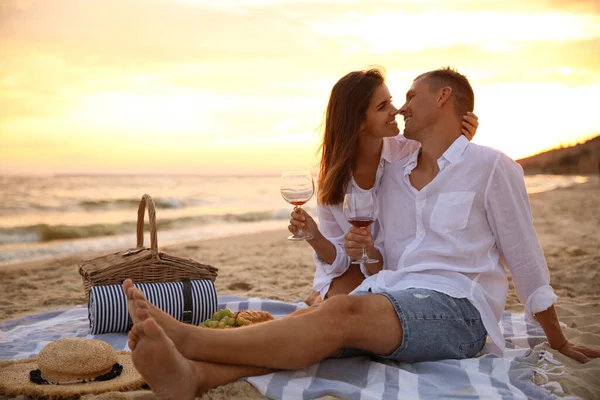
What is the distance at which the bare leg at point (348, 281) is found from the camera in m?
3.84

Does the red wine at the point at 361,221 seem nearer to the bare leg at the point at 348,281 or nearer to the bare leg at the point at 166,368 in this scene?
the bare leg at the point at 348,281

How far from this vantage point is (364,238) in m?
3.19

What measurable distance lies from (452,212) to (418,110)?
0.70 m

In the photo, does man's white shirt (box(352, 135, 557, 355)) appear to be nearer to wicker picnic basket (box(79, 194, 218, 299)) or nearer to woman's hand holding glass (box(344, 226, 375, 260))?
woman's hand holding glass (box(344, 226, 375, 260))

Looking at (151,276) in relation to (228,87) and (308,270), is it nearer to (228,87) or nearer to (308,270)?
(308,270)

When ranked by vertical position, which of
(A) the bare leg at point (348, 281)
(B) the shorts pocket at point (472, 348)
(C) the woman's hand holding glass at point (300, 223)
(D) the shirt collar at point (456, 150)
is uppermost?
(D) the shirt collar at point (456, 150)

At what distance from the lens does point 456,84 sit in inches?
137

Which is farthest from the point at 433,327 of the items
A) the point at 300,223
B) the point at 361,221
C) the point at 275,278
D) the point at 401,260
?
the point at 275,278

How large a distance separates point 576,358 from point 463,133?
4.60 feet

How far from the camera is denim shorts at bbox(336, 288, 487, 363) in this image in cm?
277

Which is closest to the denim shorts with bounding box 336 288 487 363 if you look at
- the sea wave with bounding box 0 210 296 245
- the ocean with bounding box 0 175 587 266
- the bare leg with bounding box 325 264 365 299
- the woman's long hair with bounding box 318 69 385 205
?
the bare leg with bounding box 325 264 365 299

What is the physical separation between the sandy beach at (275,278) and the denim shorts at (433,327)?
489mm

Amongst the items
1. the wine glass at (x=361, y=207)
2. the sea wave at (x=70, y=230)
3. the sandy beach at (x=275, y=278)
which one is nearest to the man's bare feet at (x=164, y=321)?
the sandy beach at (x=275, y=278)

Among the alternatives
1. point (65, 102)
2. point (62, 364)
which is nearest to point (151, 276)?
point (62, 364)
